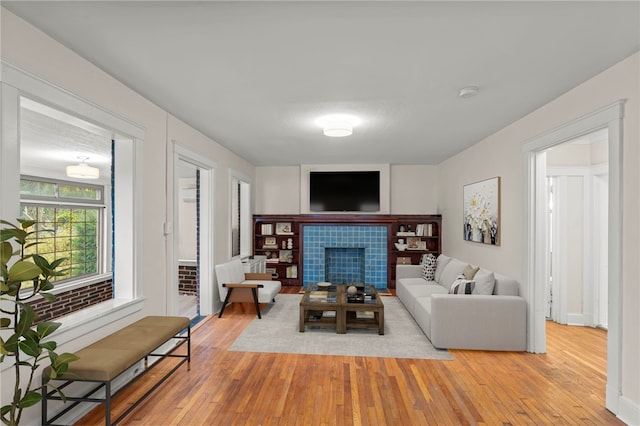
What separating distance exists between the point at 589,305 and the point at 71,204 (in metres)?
8.01

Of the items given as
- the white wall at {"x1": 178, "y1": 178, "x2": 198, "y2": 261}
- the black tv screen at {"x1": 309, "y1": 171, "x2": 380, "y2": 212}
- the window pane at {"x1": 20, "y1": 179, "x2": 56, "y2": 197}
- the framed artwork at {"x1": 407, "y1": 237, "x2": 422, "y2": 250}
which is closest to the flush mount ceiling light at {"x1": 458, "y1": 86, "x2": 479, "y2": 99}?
the black tv screen at {"x1": 309, "y1": 171, "x2": 380, "y2": 212}

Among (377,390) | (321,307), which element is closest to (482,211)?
(321,307)

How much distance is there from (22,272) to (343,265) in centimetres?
586

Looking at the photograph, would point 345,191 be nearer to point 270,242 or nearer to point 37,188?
point 270,242

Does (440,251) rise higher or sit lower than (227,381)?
higher

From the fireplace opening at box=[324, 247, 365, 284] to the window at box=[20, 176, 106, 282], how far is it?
4.39m

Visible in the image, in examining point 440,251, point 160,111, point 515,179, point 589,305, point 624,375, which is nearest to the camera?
point 624,375

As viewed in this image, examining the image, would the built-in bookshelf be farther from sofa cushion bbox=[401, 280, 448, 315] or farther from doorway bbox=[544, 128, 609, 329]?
doorway bbox=[544, 128, 609, 329]

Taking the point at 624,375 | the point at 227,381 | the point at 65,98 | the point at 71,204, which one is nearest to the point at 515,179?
the point at 624,375

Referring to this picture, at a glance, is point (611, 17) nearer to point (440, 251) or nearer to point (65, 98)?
point (65, 98)

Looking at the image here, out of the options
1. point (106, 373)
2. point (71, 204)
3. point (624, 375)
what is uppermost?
point (71, 204)

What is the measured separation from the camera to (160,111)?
10.9 feet

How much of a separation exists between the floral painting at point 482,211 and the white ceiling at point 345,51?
1044 mm

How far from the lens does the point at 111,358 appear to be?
2090 millimetres
